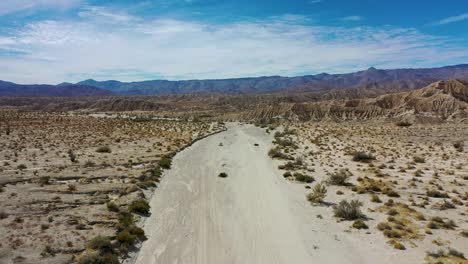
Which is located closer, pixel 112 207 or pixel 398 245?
pixel 398 245

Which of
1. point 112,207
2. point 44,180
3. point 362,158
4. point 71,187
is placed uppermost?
point 44,180

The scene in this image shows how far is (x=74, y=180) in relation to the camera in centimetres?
2416

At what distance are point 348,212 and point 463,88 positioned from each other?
96843 mm

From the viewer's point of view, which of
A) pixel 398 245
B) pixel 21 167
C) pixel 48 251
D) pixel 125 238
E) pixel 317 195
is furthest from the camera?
pixel 21 167

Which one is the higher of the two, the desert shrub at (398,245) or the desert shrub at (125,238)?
the desert shrub at (125,238)

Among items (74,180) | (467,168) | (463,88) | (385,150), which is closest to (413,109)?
(463,88)

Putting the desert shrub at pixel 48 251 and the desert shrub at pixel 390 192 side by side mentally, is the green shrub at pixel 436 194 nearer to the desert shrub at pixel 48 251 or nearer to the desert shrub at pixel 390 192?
the desert shrub at pixel 390 192

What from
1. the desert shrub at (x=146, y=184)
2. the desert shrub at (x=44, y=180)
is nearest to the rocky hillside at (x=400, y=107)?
the desert shrub at (x=146, y=184)

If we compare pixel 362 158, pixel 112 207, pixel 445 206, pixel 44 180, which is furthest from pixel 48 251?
pixel 362 158

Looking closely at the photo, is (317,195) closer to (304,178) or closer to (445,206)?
(304,178)

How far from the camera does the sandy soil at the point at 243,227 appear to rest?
45.3 feet

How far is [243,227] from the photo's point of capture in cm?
1692

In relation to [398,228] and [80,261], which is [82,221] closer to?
[80,261]

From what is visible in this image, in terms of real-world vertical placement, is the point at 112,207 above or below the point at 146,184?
above
